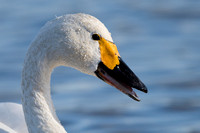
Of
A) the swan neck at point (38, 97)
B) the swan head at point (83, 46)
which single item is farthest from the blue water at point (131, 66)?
the swan head at point (83, 46)

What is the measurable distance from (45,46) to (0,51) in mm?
5358

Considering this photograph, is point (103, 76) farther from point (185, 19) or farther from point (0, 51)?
point (185, 19)

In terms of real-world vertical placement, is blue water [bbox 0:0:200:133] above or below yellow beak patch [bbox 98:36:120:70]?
above

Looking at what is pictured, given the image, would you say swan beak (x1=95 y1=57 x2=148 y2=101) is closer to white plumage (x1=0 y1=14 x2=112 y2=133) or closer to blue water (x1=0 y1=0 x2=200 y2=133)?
white plumage (x1=0 y1=14 x2=112 y2=133)

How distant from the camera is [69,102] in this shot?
8938mm

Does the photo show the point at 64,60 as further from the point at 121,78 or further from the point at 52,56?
the point at 121,78

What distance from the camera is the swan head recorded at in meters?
5.05

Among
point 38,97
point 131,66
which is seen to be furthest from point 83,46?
point 131,66

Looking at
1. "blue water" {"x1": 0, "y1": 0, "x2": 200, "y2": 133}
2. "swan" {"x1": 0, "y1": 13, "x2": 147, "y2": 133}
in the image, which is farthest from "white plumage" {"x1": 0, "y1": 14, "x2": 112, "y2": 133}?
"blue water" {"x1": 0, "y1": 0, "x2": 200, "y2": 133}

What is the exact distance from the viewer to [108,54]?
17.0 ft

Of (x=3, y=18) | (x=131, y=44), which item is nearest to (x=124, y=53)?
(x=131, y=44)

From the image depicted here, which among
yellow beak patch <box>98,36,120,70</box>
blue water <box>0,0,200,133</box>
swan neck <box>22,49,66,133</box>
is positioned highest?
blue water <box>0,0,200,133</box>

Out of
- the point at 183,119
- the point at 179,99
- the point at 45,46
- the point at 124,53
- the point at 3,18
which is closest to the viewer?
the point at 45,46

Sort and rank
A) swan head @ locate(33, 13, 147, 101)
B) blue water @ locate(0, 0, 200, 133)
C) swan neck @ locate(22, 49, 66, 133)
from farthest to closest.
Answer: blue water @ locate(0, 0, 200, 133) < swan neck @ locate(22, 49, 66, 133) < swan head @ locate(33, 13, 147, 101)
